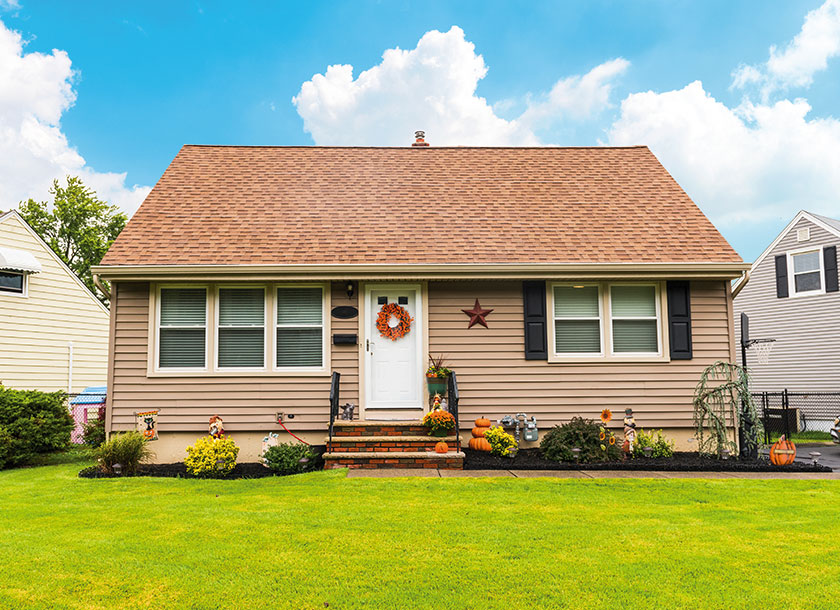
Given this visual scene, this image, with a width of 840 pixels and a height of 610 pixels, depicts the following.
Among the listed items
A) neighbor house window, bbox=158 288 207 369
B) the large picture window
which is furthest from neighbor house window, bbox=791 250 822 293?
neighbor house window, bbox=158 288 207 369

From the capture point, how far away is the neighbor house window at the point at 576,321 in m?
9.37

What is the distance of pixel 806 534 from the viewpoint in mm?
4898

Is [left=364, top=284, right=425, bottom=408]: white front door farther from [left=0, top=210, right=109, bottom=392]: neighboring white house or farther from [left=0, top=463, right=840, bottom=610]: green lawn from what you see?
[left=0, top=210, right=109, bottom=392]: neighboring white house

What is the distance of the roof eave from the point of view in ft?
28.9

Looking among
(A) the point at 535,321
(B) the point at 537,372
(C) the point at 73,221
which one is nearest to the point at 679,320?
(A) the point at 535,321

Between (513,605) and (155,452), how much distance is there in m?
7.05

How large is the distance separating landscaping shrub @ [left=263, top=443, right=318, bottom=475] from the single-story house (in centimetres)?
81

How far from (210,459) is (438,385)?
333 centimetres

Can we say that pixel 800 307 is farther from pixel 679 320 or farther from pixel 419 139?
pixel 419 139

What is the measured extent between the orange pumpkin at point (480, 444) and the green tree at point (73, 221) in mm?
23370

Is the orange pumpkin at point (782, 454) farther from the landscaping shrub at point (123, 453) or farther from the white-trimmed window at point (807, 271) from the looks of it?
the white-trimmed window at point (807, 271)

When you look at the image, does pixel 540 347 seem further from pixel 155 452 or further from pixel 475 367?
pixel 155 452

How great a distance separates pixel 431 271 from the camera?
8.96 meters

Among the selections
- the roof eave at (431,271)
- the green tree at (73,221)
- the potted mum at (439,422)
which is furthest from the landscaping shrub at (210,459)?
the green tree at (73,221)
